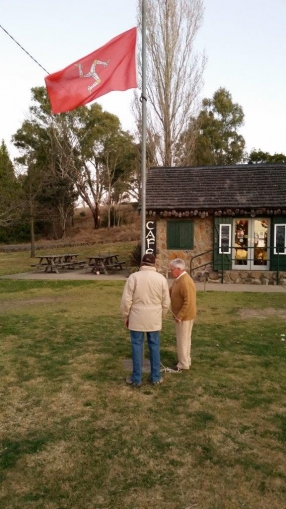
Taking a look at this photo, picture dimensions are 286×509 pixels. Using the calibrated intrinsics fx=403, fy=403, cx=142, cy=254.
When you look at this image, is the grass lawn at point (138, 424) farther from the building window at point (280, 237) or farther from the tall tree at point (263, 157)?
the tall tree at point (263, 157)

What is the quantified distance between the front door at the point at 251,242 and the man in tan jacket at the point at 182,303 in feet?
36.5

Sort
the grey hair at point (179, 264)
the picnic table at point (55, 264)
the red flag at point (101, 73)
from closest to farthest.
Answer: the grey hair at point (179, 264), the red flag at point (101, 73), the picnic table at point (55, 264)

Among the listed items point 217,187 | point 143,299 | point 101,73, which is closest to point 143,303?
point 143,299

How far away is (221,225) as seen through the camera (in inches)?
655

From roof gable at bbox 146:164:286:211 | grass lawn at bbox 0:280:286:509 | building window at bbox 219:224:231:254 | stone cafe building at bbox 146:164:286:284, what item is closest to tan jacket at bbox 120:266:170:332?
grass lawn at bbox 0:280:286:509

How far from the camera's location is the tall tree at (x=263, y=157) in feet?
138

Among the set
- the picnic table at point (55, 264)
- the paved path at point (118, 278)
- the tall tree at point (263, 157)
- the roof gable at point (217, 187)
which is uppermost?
the tall tree at point (263, 157)

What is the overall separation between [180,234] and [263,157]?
31.5 metres

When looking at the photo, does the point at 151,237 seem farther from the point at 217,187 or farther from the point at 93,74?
the point at 93,74

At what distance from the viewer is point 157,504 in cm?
305

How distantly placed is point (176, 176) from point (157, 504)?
16282 mm

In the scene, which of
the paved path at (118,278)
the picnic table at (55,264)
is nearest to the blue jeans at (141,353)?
the paved path at (118,278)

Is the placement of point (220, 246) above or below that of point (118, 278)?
above

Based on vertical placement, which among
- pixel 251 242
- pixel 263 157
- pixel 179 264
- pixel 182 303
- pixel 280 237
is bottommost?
pixel 182 303
